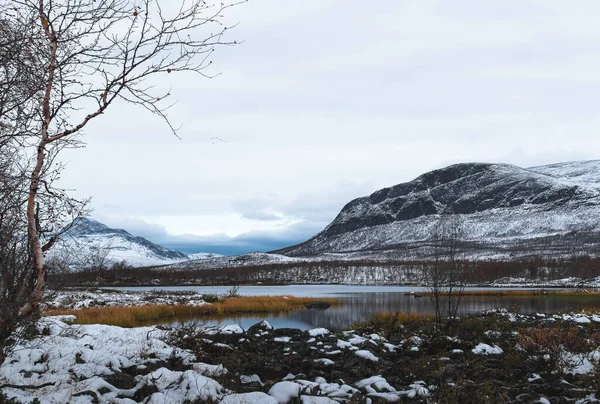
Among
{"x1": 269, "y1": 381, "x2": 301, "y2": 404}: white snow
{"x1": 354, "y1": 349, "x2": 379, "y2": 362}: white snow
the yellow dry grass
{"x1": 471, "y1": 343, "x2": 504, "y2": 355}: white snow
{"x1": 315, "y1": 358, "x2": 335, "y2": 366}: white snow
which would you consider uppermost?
{"x1": 269, "y1": 381, "x2": 301, "y2": 404}: white snow

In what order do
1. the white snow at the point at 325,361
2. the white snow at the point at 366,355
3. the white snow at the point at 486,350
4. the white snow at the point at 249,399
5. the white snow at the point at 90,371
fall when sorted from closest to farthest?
1. the white snow at the point at 249,399
2. the white snow at the point at 90,371
3. the white snow at the point at 325,361
4. the white snow at the point at 366,355
5. the white snow at the point at 486,350

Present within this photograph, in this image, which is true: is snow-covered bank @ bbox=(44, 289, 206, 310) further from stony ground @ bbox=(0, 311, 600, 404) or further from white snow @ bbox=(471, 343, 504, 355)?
white snow @ bbox=(471, 343, 504, 355)

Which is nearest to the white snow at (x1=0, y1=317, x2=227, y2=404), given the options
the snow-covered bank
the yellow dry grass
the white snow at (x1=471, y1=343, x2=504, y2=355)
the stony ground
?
the stony ground

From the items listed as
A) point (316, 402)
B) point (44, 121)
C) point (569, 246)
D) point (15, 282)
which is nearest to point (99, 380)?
point (15, 282)

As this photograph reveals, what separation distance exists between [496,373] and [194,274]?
142m

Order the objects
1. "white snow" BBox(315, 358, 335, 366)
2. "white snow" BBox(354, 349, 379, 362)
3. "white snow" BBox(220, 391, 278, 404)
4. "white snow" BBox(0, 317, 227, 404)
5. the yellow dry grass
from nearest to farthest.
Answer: "white snow" BBox(220, 391, 278, 404) → "white snow" BBox(0, 317, 227, 404) → "white snow" BBox(315, 358, 335, 366) → "white snow" BBox(354, 349, 379, 362) → the yellow dry grass

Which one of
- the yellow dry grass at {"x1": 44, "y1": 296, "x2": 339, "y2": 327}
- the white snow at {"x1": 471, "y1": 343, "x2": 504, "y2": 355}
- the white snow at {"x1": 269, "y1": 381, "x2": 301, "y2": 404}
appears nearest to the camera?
the white snow at {"x1": 269, "y1": 381, "x2": 301, "y2": 404}

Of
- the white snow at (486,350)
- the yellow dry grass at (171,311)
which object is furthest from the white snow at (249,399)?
the yellow dry grass at (171,311)

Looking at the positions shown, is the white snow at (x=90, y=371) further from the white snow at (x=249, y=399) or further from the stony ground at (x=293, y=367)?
the white snow at (x=249, y=399)

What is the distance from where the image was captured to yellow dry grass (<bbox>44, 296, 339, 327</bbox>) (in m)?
24.0

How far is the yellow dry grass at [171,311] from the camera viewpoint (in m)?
24.0

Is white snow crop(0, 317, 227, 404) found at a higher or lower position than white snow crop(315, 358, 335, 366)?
higher

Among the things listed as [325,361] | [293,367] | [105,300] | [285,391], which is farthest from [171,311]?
[285,391]

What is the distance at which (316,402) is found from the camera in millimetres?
7797
